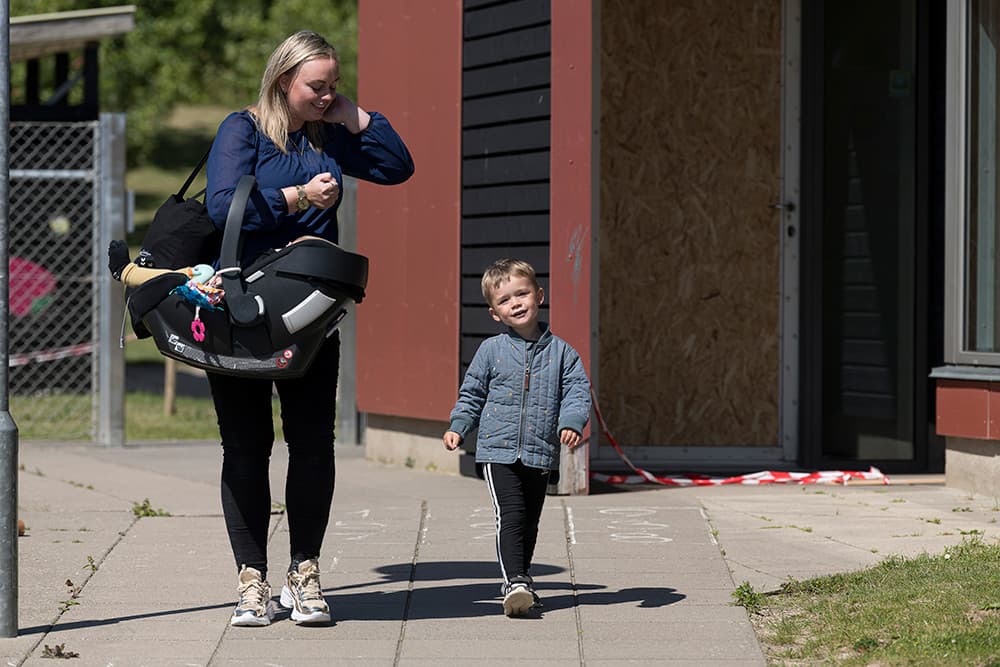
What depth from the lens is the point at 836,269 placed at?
9477 millimetres

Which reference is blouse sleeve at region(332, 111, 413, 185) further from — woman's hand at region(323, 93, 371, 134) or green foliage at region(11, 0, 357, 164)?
green foliage at region(11, 0, 357, 164)

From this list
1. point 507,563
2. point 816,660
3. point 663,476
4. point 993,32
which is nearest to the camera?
point 816,660

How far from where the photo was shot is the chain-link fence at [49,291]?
46.6 feet

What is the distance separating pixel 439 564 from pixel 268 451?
137 cm

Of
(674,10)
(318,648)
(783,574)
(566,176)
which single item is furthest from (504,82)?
(318,648)

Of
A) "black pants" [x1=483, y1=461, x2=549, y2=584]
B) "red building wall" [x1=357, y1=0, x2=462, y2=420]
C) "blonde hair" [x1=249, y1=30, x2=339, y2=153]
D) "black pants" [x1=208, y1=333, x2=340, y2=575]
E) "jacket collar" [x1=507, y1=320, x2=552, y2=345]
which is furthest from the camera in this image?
"red building wall" [x1=357, y1=0, x2=462, y2=420]

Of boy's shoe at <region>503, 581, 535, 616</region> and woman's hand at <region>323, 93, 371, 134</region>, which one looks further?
boy's shoe at <region>503, 581, 535, 616</region>

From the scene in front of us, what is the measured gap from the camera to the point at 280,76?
16.6ft

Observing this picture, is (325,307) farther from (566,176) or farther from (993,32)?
(993,32)

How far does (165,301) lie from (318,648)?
3.88 ft

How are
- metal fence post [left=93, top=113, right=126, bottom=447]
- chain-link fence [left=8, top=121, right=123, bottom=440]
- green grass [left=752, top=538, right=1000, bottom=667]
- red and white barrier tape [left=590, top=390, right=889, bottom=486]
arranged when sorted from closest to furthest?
green grass [left=752, top=538, right=1000, bottom=667] < red and white barrier tape [left=590, top=390, right=889, bottom=486] < metal fence post [left=93, top=113, right=126, bottom=447] < chain-link fence [left=8, top=121, right=123, bottom=440]

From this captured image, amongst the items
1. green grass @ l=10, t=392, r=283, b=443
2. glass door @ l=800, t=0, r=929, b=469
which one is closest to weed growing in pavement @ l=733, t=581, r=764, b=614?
glass door @ l=800, t=0, r=929, b=469

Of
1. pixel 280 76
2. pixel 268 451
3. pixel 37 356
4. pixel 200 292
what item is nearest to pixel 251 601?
pixel 268 451

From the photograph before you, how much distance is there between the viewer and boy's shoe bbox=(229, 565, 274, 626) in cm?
518
